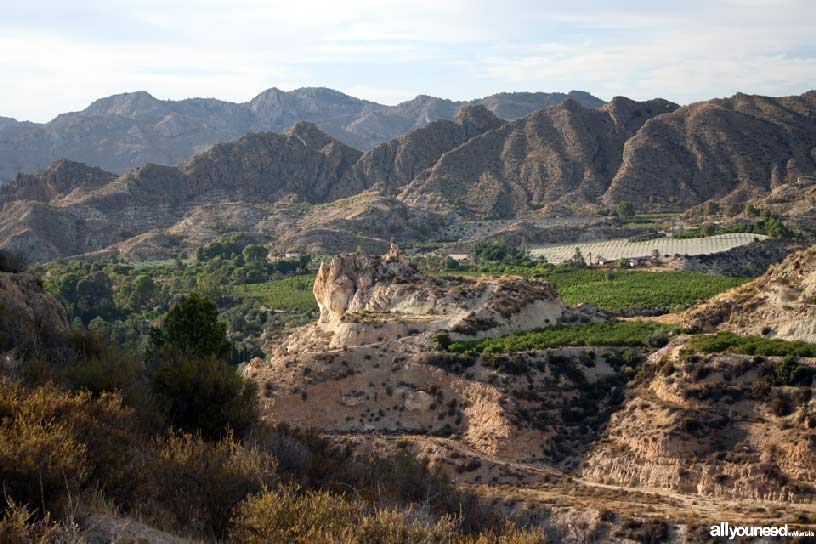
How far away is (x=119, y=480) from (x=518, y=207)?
422 feet

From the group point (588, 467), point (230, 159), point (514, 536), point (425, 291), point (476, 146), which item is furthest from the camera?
point (230, 159)

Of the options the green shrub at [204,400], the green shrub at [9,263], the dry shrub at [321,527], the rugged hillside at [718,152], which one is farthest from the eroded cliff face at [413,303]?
the rugged hillside at [718,152]

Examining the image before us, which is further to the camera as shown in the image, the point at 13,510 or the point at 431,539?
the point at 431,539

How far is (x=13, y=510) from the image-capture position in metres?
10.3

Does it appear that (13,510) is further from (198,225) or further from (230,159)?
(230,159)

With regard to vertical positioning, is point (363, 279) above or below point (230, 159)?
below

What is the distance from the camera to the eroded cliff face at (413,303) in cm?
4194

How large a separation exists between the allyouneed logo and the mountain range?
9158cm

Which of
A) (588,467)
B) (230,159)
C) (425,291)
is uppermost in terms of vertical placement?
(230,159)

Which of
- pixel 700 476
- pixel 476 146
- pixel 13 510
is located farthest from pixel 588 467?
pixel 476 146

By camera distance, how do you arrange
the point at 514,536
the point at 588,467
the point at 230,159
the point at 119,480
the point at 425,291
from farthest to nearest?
the point at 230,159 < the point at 425,291 < the point at 588,467 < the point at 119,480 < the point at 514,536

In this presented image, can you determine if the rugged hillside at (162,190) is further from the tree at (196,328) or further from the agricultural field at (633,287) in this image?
the tree at (196,328)

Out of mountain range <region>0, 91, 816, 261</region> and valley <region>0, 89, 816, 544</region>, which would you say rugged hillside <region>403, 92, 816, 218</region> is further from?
valley <region>0, 89, 816, 544</region>

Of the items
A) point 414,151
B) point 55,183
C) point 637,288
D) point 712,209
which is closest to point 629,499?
point 637,288
